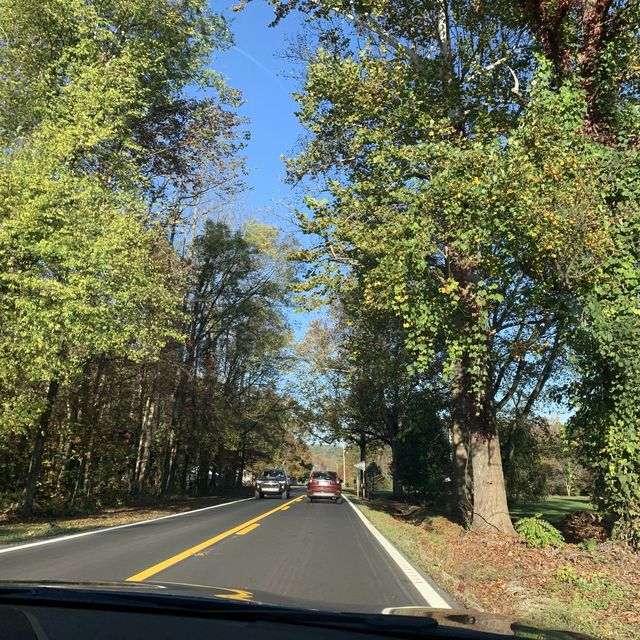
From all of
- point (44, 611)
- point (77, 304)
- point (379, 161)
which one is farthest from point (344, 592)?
point (77, 304)

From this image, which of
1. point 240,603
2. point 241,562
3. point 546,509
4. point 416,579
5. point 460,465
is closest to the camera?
point 240,603

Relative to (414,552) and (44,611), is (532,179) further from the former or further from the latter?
(44,611)

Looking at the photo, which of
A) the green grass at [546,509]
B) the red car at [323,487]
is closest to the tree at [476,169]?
the green grass at [546,509]

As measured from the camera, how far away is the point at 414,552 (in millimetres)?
11445

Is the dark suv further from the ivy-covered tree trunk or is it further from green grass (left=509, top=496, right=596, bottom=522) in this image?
the ivy-covered tree trunk

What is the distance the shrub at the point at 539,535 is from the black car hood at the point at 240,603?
8216 mm

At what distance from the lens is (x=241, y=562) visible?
9133 mm

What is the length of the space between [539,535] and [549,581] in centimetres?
362

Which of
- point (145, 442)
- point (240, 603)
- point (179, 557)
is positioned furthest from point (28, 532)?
point (145, 442)

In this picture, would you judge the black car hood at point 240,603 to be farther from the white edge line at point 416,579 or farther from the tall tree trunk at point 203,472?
the tall tree trunk at point 203,472

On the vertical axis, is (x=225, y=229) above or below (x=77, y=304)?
above

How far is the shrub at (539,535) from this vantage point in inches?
437

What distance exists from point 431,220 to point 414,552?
6.58m

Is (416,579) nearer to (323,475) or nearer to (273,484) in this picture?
(323,475)
